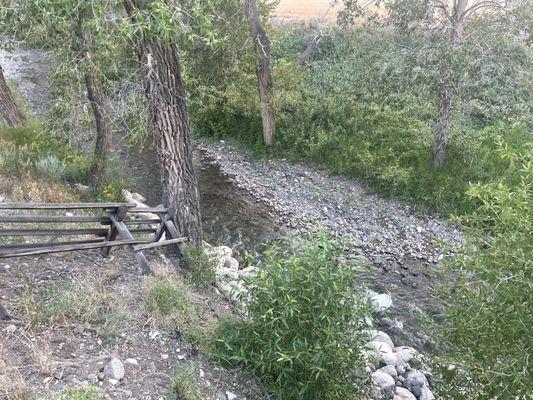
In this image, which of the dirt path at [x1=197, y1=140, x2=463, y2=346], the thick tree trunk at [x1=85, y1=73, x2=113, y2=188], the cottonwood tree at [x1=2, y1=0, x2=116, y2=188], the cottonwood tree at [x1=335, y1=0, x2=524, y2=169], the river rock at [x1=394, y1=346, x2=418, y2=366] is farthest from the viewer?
the cottonwood tree at [x1=335, y1=0, x2=524, y2=169]

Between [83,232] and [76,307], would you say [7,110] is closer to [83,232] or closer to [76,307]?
[83,232]

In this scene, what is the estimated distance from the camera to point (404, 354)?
8047mm

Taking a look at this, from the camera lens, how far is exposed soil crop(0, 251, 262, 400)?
4438 mm

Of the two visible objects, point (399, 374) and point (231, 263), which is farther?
point (231, 263)

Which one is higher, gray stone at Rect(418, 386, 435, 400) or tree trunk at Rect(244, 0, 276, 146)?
tree trunk at Rect(244, 0, 276, 146)

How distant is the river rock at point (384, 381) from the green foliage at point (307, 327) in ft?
6.20

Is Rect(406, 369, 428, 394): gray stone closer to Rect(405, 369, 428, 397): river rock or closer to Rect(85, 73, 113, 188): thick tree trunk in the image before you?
Rect(405, 369, 428, 397): river rock

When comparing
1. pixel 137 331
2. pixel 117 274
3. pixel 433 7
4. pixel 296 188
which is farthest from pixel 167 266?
pixel 433 7

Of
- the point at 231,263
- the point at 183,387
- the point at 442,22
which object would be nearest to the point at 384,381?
the point at 183,387

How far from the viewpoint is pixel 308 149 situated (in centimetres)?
1522

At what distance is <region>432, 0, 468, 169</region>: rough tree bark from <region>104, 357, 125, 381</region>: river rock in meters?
9.29

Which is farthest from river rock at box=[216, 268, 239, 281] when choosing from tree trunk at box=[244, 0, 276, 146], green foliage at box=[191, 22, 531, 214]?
tree trunk at box=[244, 0, 276, 146]

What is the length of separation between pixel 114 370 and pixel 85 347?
0.49 metres

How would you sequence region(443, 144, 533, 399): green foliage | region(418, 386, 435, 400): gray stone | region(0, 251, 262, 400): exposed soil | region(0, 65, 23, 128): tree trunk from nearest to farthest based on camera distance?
region(443, 144, 533, 399): green foliage < region(0, 251, 262, 400): exposed soil < region(418, 386, 435, 400): gray stone < region(0, 65, 23, 128): tree trunk
